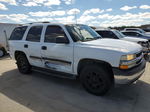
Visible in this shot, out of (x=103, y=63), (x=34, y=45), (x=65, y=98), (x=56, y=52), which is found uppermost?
(x=34, y=45)

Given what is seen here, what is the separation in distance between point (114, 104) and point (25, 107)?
2.06 metres

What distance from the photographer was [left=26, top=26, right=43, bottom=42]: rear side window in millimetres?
4477

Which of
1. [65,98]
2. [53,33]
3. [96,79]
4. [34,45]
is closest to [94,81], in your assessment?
[96,79]

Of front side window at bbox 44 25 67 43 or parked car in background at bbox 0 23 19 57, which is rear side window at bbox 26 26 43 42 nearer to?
front side window at bbox 44 25 67 43

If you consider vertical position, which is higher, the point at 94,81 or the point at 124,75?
the point at 124,75

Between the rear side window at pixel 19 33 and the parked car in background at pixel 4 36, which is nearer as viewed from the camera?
the rear side window at pixel 19 33

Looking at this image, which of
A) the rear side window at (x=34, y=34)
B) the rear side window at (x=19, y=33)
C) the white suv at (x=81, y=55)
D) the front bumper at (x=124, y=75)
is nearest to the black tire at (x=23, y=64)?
the white suv at (x=81, y=55)

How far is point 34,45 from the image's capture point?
4.52 metres

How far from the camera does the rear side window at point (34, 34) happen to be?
176 inches

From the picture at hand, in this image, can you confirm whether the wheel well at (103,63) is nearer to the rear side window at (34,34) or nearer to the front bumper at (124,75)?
the front bumper at (124,75)

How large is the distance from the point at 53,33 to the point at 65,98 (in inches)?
77.6

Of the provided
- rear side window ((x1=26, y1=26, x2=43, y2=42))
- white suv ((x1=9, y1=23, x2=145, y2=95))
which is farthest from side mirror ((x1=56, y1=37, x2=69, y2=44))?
rear side window ((x1=26, y1=26, x2=43, y2=42))

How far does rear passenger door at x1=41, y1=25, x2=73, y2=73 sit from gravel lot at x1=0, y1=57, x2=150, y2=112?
2.09ft

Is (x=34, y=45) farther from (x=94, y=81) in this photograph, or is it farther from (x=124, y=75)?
(x=124, y=75)
